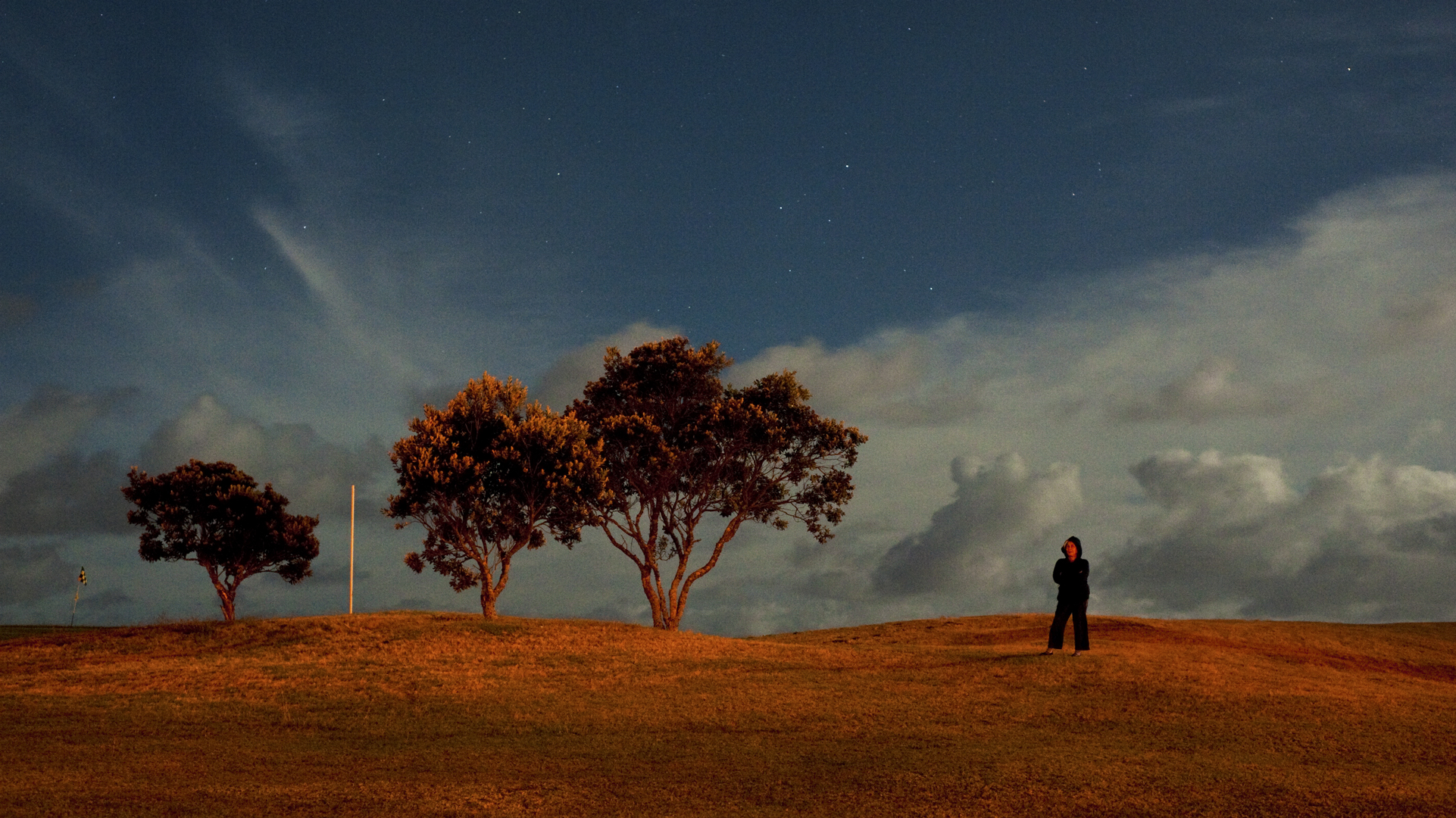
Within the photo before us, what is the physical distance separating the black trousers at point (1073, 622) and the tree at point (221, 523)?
42595 mm

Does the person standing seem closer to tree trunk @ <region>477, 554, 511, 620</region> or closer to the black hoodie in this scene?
the black hoodie

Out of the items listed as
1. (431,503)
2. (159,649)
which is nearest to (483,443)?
(431,503)

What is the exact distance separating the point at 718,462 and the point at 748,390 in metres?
3.82

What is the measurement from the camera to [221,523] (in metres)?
56.0

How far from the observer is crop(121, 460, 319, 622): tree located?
179 feet

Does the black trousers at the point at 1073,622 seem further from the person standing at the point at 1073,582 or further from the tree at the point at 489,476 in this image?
the tree at the point at 489,476

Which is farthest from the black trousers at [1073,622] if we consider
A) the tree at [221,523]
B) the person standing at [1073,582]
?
the tree at [221,523]

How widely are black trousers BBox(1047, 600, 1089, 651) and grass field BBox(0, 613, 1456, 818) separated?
1.11 metres

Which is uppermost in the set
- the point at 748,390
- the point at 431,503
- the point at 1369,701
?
the point at 748,390

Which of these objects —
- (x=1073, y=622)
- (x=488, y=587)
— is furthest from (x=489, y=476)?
(x=1073, y=622)

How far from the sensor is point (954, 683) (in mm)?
25906

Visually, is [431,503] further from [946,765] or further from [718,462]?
[946,765]

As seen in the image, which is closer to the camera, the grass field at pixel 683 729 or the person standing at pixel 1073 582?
the grass field at pixel 683 729

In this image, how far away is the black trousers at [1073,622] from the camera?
2838cm
